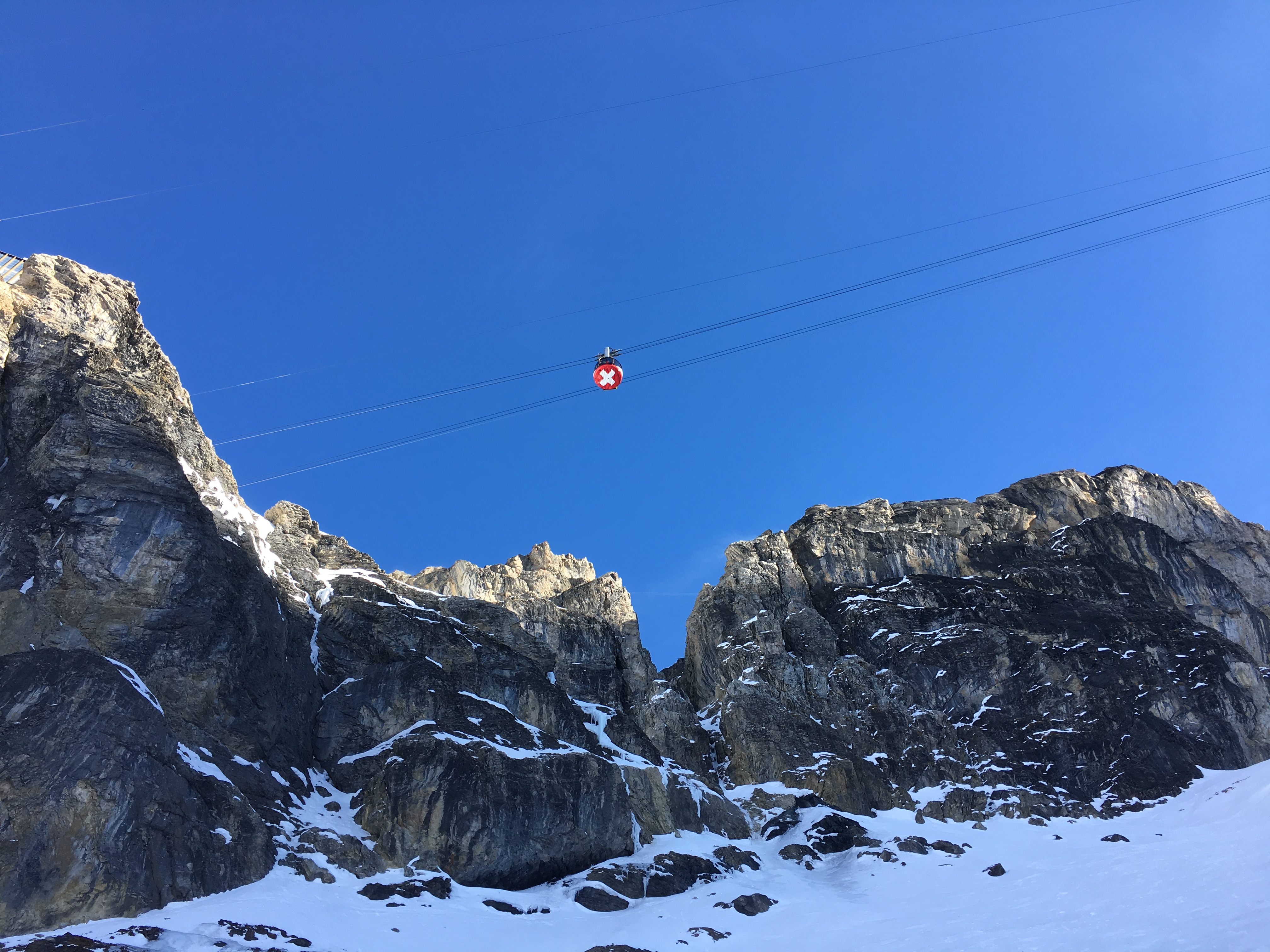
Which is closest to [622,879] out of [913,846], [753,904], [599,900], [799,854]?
[599,900]

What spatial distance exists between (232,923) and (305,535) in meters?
47.8

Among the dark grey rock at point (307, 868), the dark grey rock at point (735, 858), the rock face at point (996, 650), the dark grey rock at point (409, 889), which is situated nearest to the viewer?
the dark grey rock at point (307, 868)

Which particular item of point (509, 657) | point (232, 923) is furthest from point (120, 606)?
point (509, 657)

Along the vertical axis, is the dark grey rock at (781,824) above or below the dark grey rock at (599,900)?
above

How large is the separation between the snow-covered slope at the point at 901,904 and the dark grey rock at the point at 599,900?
2.64ft

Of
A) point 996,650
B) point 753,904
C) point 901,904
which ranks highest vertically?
point 996,650

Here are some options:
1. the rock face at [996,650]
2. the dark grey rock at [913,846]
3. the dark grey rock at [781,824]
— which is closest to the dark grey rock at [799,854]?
the dark grey rock at [781,824]

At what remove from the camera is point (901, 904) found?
6178 cm

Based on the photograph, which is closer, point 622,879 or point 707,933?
point 707,933

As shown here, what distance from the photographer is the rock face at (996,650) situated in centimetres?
8694

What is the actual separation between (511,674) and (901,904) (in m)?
33.4

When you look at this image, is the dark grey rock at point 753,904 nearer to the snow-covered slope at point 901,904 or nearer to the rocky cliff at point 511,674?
the snow-covered slope at point 901,904

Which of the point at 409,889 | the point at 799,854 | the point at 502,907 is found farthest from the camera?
the point at 799,854

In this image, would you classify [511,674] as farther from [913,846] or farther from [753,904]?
[913,846]
